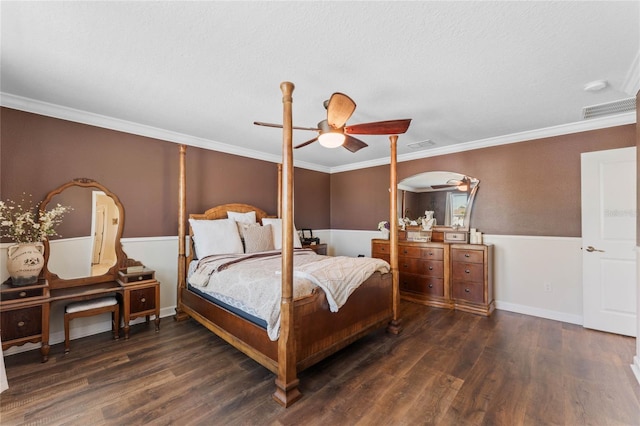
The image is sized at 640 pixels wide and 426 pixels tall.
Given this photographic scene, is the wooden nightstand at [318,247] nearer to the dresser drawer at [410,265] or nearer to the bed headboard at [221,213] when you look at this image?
the bed headboard at [221,213]

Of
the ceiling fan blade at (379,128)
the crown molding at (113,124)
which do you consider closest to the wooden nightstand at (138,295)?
the crown molding at (113,124)

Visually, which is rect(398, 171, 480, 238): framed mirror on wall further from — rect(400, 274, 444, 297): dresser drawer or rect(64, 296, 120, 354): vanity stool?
rect(64, 296, 120, 354): vanity stool

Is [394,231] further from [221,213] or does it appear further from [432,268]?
[221,213]

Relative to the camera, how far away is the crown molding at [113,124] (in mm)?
2701

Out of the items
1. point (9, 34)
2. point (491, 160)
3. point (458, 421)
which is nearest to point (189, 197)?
point (9, 34)

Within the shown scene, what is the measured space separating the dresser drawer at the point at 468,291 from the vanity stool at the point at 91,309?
429 centimetres

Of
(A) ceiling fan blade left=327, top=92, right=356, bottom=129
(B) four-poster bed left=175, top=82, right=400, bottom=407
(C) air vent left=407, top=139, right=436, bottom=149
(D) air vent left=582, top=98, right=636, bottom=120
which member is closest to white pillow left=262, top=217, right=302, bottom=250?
(B) four-poster bed left=175, top=82, right=400, bottom=407

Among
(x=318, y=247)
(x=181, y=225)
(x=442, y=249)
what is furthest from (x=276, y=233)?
(x=442, y=249)

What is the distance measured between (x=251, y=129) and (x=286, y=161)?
1787 millimetres

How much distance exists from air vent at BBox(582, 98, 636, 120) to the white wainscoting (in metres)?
1.50

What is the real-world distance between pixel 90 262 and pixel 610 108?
5972mm

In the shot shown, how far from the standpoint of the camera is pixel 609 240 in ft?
10.2

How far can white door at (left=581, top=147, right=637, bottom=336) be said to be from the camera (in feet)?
9.86

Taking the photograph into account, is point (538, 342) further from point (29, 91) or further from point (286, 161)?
point (29, 91)
